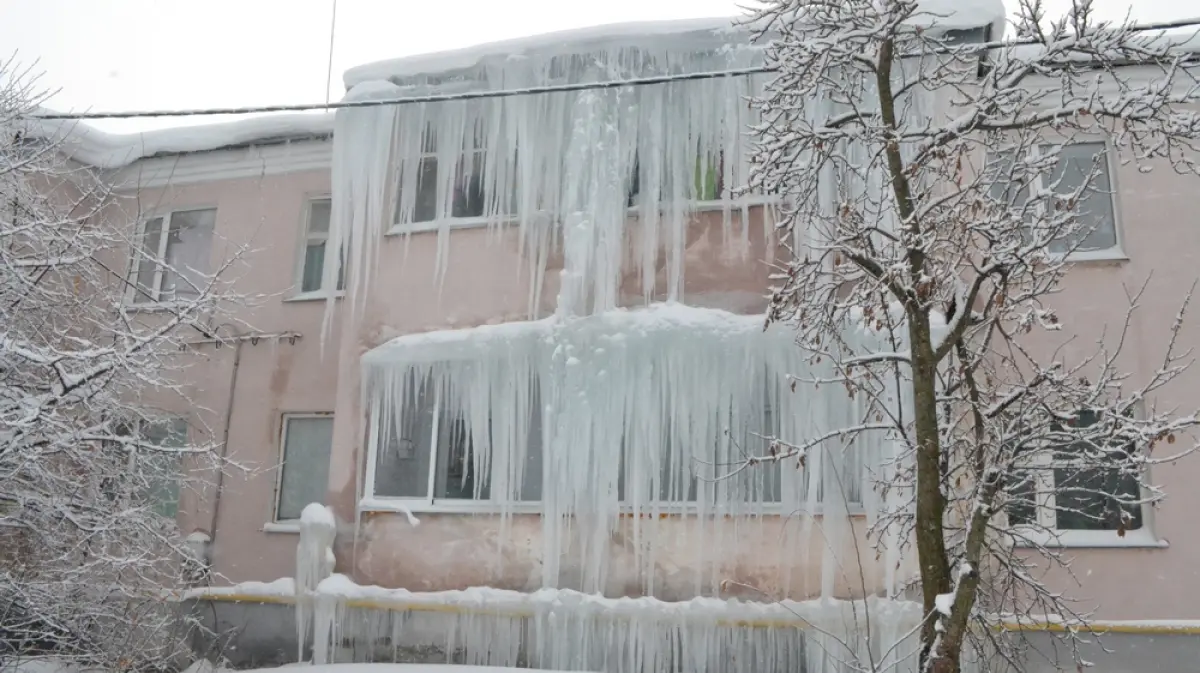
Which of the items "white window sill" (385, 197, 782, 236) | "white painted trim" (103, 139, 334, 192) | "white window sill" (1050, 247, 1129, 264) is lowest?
"white window sill" (1050, 247, 1129, 264)

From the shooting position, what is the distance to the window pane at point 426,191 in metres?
9.95

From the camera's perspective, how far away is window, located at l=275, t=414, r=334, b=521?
1120cm

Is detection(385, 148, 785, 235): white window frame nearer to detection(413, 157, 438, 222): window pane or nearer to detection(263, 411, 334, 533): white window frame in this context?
detection(413, 157, 438, 222): window pane

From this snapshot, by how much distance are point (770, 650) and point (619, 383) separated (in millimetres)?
2632

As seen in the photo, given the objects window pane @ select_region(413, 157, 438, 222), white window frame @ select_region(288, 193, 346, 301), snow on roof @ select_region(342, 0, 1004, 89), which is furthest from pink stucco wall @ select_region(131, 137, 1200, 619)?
snow on roof @ select_region(342, 0, 1004, 89)

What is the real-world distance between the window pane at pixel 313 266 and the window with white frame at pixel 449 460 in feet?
10.5

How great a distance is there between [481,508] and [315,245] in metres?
4.94

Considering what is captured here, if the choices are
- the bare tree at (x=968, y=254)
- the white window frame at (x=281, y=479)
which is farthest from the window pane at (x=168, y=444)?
the bare tree at (x=968, y=254)

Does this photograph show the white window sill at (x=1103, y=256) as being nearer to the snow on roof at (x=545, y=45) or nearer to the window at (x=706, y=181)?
the window at (x=706, y=181)

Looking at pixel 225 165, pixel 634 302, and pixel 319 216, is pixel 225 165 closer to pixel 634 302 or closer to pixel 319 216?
pixel 319 216

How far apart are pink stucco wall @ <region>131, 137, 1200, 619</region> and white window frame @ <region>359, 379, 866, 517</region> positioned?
4.6 inches

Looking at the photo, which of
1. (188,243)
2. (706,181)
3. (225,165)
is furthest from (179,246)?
(706,181)

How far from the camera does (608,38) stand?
30.0ft

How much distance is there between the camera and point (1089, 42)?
4.30 m
